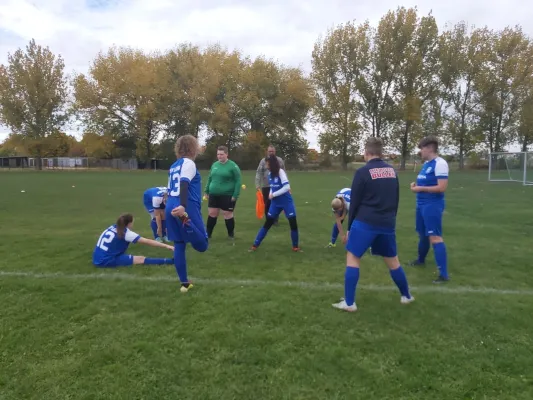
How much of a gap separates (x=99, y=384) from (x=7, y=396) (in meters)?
0.62

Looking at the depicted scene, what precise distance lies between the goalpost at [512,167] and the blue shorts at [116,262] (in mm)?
25142

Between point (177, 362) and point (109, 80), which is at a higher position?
point (109, 80)

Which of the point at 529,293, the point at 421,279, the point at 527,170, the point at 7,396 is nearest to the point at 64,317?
the point at 7,396

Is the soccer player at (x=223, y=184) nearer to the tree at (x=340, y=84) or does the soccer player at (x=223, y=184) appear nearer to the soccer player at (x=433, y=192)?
the soccer player at (x=433, y=192)

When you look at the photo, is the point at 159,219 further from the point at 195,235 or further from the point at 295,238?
the point at 195,235

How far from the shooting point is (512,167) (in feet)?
92.5

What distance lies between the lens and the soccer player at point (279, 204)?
7.37 m

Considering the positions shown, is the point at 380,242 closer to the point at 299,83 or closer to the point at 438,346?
the point at 438,346

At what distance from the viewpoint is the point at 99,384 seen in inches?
125

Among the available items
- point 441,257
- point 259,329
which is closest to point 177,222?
point 259,329

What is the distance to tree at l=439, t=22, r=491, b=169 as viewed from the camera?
4400 centimetres

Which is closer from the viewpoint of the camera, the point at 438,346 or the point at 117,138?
the point at 438,346

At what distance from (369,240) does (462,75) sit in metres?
47.8

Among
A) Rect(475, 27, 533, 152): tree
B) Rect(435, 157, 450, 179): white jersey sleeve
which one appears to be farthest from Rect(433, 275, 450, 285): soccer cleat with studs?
Rect(475, 27, 533, 152): tree
